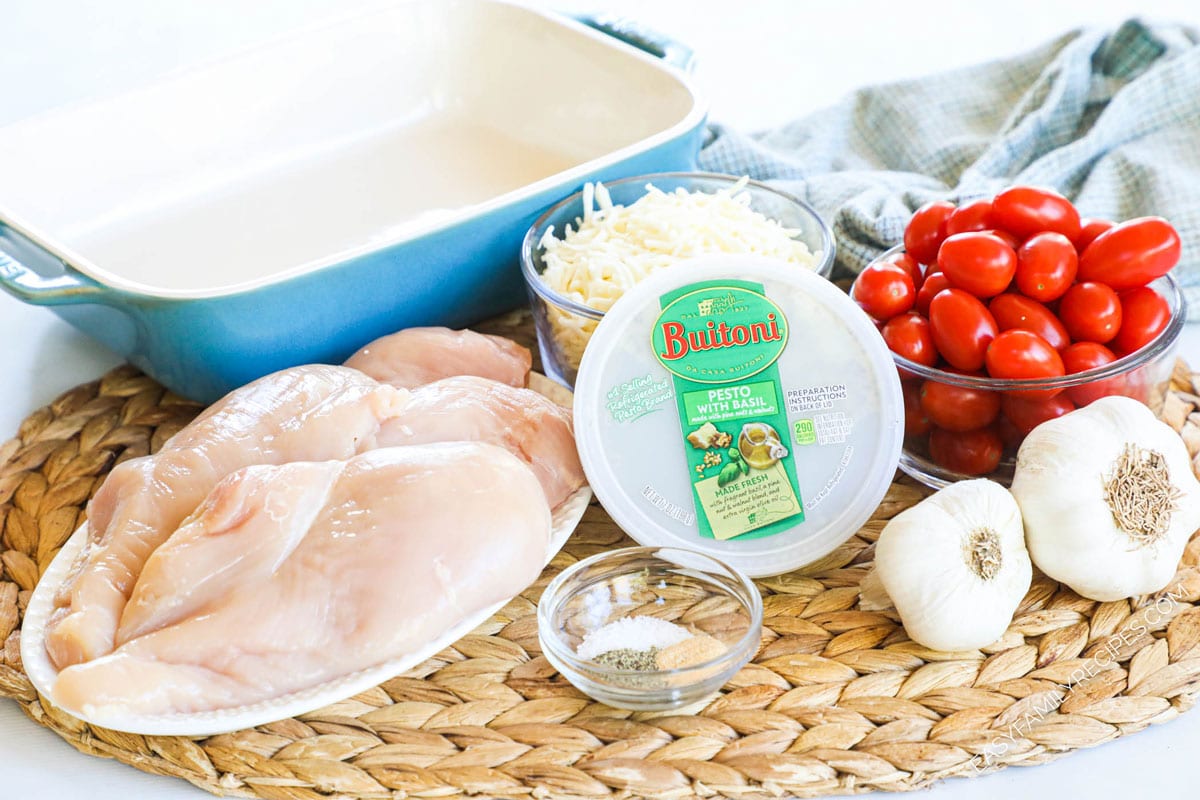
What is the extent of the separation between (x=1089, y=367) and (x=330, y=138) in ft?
5.47

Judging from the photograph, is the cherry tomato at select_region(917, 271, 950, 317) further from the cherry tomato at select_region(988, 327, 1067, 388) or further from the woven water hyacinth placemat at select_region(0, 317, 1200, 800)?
the woven water hyacinth placemat at select_region(0, 317, 1200, 800)

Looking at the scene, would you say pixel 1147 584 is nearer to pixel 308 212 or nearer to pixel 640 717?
pixel 640 717

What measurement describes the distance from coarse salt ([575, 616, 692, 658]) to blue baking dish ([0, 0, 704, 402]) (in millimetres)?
737

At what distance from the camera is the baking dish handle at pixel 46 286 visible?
5.97 ft

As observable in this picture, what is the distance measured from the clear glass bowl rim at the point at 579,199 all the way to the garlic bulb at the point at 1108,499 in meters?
0.50

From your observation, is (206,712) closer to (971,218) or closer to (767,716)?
(767,716)

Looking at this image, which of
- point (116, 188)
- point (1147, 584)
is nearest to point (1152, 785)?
point (1147, 584)

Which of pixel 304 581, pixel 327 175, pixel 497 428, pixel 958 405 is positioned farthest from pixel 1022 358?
pixel 327 175

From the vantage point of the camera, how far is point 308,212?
242 centimetres

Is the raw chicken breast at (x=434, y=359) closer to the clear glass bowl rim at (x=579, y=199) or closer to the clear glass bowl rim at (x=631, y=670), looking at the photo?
the clear glass bowl rim at (x=579, y=199)

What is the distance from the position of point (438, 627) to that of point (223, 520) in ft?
0.95

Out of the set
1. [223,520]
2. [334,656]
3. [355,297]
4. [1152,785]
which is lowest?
[1152,785]

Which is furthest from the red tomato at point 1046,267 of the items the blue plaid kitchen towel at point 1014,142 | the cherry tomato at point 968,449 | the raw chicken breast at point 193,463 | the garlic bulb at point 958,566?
the raw chicken breast at point 193,463

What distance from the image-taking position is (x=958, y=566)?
1524mm
